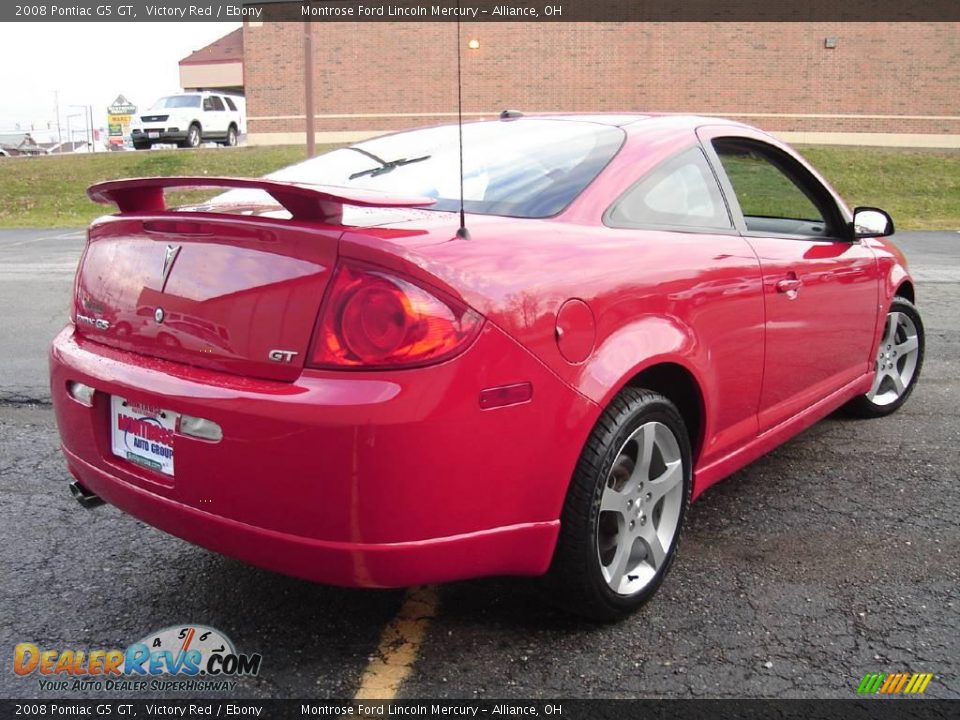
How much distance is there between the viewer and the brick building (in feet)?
105

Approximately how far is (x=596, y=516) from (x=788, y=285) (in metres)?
1.35

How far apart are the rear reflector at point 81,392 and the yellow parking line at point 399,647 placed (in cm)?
108

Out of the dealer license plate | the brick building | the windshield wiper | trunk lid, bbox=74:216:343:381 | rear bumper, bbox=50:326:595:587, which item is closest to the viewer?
rear bumper, bbox=50:326:595:587

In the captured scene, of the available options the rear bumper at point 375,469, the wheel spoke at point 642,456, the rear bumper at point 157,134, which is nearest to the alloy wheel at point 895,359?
the wheel spoke at point 642,456

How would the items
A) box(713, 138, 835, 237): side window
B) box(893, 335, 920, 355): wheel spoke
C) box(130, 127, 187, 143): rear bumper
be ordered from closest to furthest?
box(713, 138, 835, 237): side window → box(893, 335, 920, 355): wheel spoke → box(130, 127, 187, 143): rear bumper

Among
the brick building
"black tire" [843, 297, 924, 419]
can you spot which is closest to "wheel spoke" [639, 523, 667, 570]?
"black tire" [843, 297, 924, 419]

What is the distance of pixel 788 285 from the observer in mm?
3271

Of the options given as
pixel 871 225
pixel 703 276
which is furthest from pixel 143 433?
pixel 871 225

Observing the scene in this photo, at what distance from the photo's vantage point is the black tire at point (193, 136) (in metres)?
30.2

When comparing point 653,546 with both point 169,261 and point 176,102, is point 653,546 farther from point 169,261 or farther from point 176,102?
point 176,102

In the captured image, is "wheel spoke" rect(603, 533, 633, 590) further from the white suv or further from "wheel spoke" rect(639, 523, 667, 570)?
the white suv

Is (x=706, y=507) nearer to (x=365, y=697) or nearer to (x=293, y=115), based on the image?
(x=365, y=697)

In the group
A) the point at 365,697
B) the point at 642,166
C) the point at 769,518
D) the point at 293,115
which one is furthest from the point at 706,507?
the point at 293,115

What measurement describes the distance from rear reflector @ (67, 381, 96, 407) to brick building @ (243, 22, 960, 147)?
3027 cm
